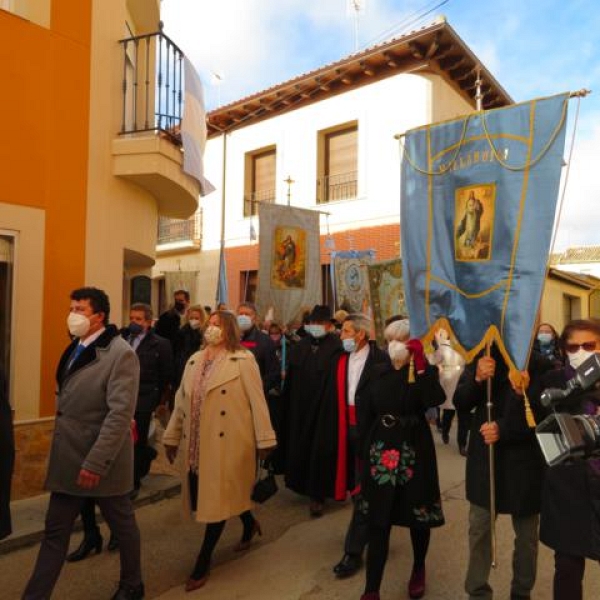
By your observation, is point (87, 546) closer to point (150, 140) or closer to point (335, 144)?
point (150, 140)

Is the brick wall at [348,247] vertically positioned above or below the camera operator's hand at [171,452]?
above

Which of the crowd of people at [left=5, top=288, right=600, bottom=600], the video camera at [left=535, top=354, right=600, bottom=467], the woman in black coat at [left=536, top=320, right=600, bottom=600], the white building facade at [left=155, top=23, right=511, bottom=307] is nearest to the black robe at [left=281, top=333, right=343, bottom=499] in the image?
the crowd of people at [left=5, top=288, right=600, bottom=600]

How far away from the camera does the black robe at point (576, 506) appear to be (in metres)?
2.74

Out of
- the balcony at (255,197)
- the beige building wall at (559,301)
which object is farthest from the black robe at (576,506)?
the beige building wall at (559,301)

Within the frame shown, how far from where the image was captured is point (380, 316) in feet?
33.5

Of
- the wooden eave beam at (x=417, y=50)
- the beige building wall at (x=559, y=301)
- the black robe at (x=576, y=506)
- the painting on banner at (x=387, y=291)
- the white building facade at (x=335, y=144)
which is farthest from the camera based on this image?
the beige building wall at (x=559, y=301)

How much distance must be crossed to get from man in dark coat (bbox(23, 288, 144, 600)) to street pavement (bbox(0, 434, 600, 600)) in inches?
21.6

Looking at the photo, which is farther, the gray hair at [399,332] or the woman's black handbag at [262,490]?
the woman's black handbag at [262,490]

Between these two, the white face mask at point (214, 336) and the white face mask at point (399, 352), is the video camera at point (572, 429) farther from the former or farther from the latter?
the white face mask at point (214, 336)

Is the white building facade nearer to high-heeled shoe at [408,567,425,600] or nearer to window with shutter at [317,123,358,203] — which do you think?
window with shutter at [317,123,358,203]

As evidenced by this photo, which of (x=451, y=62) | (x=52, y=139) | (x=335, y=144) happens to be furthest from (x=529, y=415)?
(x=335, y=144)

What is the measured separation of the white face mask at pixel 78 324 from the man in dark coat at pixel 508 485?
2.36 m

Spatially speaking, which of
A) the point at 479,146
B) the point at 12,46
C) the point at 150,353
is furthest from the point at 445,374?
the point at 12,46

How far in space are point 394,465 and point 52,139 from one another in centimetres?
491
